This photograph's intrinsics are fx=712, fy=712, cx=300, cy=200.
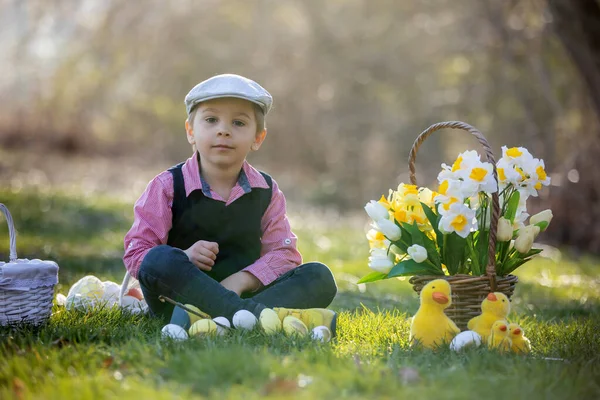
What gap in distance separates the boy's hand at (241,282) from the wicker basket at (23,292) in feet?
2.62

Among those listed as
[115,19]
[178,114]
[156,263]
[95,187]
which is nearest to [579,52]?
[156,263]

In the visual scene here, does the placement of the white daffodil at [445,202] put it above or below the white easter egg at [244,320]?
above

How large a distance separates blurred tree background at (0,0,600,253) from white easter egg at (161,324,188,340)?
6.68 meters

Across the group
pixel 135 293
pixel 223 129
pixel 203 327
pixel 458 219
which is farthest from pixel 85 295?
pixel 458 219

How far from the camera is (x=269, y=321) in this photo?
287 cm

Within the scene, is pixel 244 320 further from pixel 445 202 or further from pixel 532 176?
pixel 532 176

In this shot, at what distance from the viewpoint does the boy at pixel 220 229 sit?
3.04 metres

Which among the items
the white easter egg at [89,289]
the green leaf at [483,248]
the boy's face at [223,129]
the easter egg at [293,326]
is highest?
the boy's face at [223,129]

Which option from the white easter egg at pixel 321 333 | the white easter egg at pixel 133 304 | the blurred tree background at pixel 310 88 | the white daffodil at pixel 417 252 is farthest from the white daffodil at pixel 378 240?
the blurred tree background at pixel 310 88

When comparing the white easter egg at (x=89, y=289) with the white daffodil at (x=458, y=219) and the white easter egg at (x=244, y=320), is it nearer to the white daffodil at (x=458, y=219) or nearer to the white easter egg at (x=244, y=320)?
the white easter egg at (x=244, y=320)

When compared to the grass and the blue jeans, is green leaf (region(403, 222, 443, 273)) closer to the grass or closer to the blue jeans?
the grass

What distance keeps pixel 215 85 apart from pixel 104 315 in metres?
1.13

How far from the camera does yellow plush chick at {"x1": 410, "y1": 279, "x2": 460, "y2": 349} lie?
2732mm

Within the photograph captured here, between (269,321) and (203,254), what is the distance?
0.48 meters
